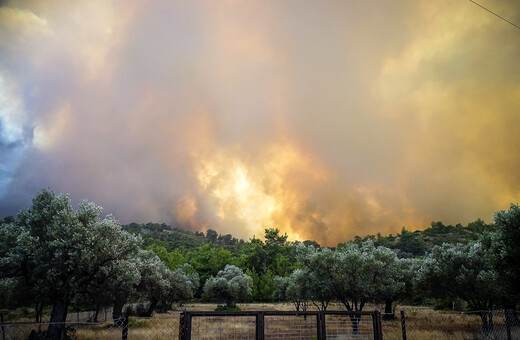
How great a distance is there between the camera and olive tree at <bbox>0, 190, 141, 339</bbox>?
20.9 m

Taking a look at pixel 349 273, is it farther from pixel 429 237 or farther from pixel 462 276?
pixel 429 237

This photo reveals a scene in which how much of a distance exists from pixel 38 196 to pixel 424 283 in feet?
118

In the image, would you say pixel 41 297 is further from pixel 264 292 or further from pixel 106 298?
pixel 264 292


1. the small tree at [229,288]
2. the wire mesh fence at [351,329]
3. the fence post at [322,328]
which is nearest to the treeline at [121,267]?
the wire mesh fence at [351,329]

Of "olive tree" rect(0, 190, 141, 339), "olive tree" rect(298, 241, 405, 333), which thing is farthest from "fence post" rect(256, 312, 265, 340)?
"olive tree" rect(298, 241, 405, 333)

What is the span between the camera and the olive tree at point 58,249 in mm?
20859

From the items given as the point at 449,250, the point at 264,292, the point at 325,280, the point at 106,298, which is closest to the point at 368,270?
the point at 325,280

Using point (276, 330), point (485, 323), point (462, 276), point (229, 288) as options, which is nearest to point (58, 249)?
point (276, 330)

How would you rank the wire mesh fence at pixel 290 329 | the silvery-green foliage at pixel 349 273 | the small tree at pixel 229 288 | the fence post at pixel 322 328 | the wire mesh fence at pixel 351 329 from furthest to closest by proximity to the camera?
the small tree at pixel 229 288 < the silvery-green foliage at pixel 349 273 < the wire mesh fence at pixel 290 329 < the wire mesh fence at pixel 351 329 < the fence post at pixel 322 328

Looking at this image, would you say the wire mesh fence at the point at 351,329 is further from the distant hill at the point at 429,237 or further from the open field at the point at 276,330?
the distant hill at the point at 429,237

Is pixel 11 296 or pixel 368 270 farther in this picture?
pixel 368 270

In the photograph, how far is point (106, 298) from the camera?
2767 cm

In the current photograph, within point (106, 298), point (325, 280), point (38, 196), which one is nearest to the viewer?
point (38, 196)

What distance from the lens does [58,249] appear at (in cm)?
2086
